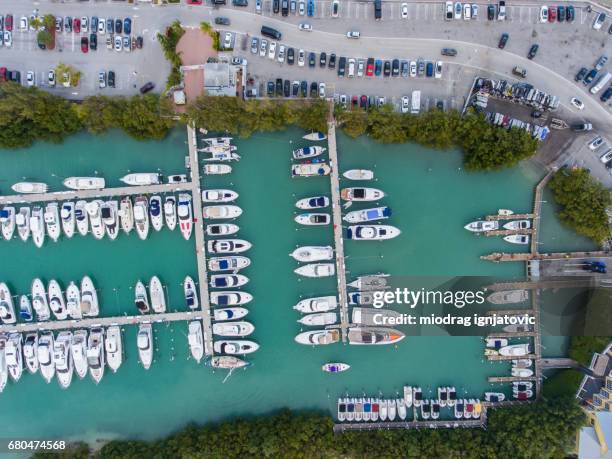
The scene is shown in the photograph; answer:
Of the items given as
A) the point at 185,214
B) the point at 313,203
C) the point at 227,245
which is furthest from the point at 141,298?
the point at 313,203

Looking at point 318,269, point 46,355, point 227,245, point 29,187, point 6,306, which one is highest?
point 29,187

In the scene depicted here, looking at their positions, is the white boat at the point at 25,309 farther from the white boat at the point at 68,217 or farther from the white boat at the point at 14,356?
the white boat at the point at 68,217

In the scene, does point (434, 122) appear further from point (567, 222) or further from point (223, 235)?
point (223, 235)

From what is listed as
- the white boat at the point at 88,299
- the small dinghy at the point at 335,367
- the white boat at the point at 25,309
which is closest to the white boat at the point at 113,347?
the white boat at the point at 88,299

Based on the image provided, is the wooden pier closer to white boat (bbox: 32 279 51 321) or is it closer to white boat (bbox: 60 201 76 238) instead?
white boat (bbox: 60 201 76 238)

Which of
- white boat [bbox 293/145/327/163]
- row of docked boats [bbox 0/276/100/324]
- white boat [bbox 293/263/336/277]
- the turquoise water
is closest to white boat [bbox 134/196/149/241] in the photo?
the turquoise water

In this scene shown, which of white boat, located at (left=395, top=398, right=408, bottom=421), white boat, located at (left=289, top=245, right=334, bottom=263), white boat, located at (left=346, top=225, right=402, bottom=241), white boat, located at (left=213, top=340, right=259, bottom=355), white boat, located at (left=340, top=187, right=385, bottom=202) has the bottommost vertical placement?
white boat, located at (left=395, top=398, right=408, bottom=421)

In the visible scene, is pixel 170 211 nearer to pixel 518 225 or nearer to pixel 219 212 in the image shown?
pixel 219 212

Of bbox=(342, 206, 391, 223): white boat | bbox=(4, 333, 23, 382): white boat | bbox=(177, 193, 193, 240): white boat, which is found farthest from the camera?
bbox=(342, 206, 391, 223): white boat
